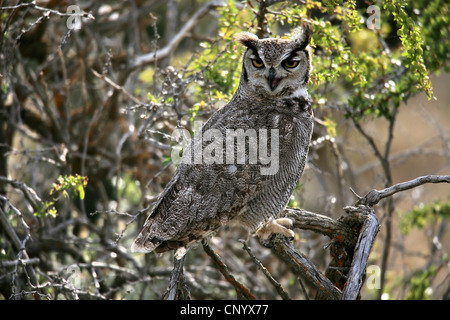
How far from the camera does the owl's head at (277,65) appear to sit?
2799mm

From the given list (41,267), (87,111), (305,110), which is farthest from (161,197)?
(87,111)

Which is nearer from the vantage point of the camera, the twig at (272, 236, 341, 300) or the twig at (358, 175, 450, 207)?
the twig at (358, 175, 450, 207)

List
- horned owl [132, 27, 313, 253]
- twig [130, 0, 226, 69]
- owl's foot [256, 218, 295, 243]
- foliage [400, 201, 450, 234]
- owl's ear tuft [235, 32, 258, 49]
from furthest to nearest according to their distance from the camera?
twig [130, 0, 226, 69] < foliage [400, 201, 450, 234] < owl's foot [256, 218, 295, 243] < owl's ear tuft [235, 32, 258, 49] < horned owl [132, 27, 313, 253]

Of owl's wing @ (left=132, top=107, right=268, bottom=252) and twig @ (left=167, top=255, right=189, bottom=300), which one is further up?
owl's wing @ (left=132, top=107, right=268, bottom=252)

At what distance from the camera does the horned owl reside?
276cm

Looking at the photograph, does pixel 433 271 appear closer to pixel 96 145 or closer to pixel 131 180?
pixel 131 180

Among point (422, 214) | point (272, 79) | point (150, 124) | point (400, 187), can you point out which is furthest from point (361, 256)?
point (422, 214)

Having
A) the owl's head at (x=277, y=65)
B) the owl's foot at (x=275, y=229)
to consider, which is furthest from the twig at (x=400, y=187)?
the owl's head at (x=277, y=65)

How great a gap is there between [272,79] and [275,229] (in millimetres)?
969

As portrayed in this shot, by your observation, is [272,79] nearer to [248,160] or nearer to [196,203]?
[248,160]

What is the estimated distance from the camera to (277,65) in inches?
111

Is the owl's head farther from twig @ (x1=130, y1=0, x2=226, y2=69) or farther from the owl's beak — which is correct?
twig @ (x1=130, y1=0, x2=226, y2=69)

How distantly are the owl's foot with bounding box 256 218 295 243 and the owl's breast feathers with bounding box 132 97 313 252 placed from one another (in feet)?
0.58

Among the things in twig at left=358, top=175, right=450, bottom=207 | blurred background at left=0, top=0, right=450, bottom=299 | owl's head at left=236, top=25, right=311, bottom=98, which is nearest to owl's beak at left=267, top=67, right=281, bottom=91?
owl's head at left=236, top=25, right=311, bottom=98
